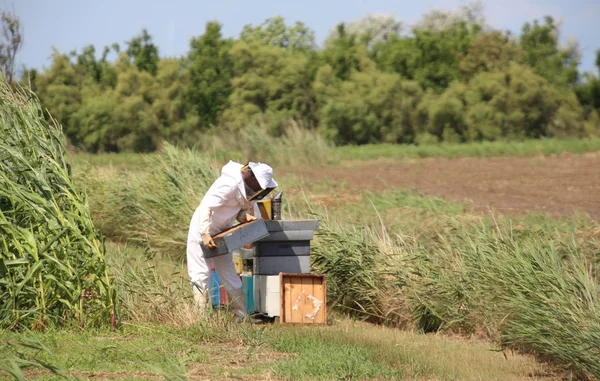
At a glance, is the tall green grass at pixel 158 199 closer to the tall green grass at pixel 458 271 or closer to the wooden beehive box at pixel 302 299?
the tall green grass at pixel 458 271

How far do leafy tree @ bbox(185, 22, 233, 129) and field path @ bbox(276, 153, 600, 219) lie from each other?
59.8ft

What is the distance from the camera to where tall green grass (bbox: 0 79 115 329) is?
8070 millimetres

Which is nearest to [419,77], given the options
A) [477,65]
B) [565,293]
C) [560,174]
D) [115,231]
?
[477,65]

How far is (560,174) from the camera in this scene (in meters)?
24.0

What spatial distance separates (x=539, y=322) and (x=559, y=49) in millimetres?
48545

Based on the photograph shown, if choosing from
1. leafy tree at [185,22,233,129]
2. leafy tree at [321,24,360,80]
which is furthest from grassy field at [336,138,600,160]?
leafy tree at [321,24,360,80]

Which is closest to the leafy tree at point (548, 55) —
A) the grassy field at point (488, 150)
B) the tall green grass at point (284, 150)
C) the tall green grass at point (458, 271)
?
Result: the grassy field at point (488, 150)

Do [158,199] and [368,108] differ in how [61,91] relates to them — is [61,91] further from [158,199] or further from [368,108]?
[158,199]

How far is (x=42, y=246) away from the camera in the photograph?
8.28 metres

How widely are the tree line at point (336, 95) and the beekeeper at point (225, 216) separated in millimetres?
33509

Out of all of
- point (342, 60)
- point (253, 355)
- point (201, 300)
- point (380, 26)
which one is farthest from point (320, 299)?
point (380, 26)

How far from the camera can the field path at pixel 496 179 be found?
18.1m

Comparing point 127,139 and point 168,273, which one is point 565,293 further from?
point 127,139

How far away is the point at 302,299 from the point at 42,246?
2.82 metres
